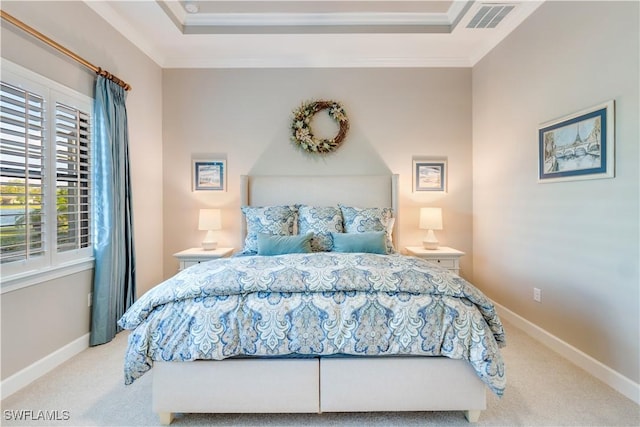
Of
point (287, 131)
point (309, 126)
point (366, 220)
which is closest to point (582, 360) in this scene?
point (366, 220)

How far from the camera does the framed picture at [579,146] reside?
2094mm

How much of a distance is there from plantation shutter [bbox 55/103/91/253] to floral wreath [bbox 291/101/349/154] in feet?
6.80

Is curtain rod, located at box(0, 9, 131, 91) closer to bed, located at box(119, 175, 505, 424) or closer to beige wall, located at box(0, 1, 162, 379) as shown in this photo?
beige wall, located at box(0, 1, 162, 379)

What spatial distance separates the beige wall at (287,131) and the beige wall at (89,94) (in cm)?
22

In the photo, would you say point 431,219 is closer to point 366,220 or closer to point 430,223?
point 430,223

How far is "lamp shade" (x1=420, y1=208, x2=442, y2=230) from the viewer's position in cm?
353

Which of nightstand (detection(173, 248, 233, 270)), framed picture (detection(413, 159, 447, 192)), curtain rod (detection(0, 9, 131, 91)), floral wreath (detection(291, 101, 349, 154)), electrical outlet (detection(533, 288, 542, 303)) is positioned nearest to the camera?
curtain rod (detection(0, 9, 131, 91))

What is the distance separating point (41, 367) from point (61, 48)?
93.5 inches

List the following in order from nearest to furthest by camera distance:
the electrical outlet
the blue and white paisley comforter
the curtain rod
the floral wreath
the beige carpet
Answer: the blue and white paisley comforter → the beige carpet → the curtain rod → the electrical outlet → the floral wreath

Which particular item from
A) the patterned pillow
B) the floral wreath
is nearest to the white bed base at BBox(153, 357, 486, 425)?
the patterned pillow

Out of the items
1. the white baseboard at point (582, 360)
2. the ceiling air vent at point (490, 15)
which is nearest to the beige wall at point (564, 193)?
the white baseboard at point (582, 360)

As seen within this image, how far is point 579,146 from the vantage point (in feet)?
7.59

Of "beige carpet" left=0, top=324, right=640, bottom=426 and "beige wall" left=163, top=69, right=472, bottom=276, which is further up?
"beige wall" left=163, top=69, right=472, bottom=276

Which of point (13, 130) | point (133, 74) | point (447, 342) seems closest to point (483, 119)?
point (447, 342)
